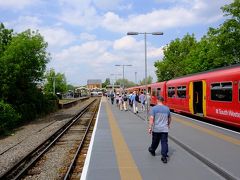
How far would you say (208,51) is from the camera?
55500 mm

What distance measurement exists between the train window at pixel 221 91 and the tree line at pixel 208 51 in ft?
80.2

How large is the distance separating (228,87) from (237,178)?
425 inches

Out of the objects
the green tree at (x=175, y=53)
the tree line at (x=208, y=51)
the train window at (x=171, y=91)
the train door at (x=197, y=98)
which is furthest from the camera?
the green tree at (x=175, y=53)

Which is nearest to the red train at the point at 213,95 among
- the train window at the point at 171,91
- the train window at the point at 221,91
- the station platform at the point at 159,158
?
the train window at the point at 221,91

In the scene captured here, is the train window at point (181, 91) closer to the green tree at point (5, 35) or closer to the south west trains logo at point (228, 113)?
the south west trains logo at point (228, 113)

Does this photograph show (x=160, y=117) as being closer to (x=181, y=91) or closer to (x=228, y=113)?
(x=228, y=113)

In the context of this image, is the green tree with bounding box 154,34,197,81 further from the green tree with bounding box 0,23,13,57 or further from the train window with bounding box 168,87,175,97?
the green tree with bounding box 0,23,13,57

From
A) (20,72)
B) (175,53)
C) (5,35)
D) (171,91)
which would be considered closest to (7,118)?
(20,72)

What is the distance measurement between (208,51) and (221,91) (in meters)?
37.1

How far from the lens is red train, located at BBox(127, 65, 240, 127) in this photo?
58.0 ft

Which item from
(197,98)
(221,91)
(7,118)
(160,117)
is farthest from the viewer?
(7,118)

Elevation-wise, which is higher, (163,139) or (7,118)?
(163,139)

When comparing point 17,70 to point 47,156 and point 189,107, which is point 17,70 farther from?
point 47,156

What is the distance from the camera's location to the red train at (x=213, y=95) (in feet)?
58.0
